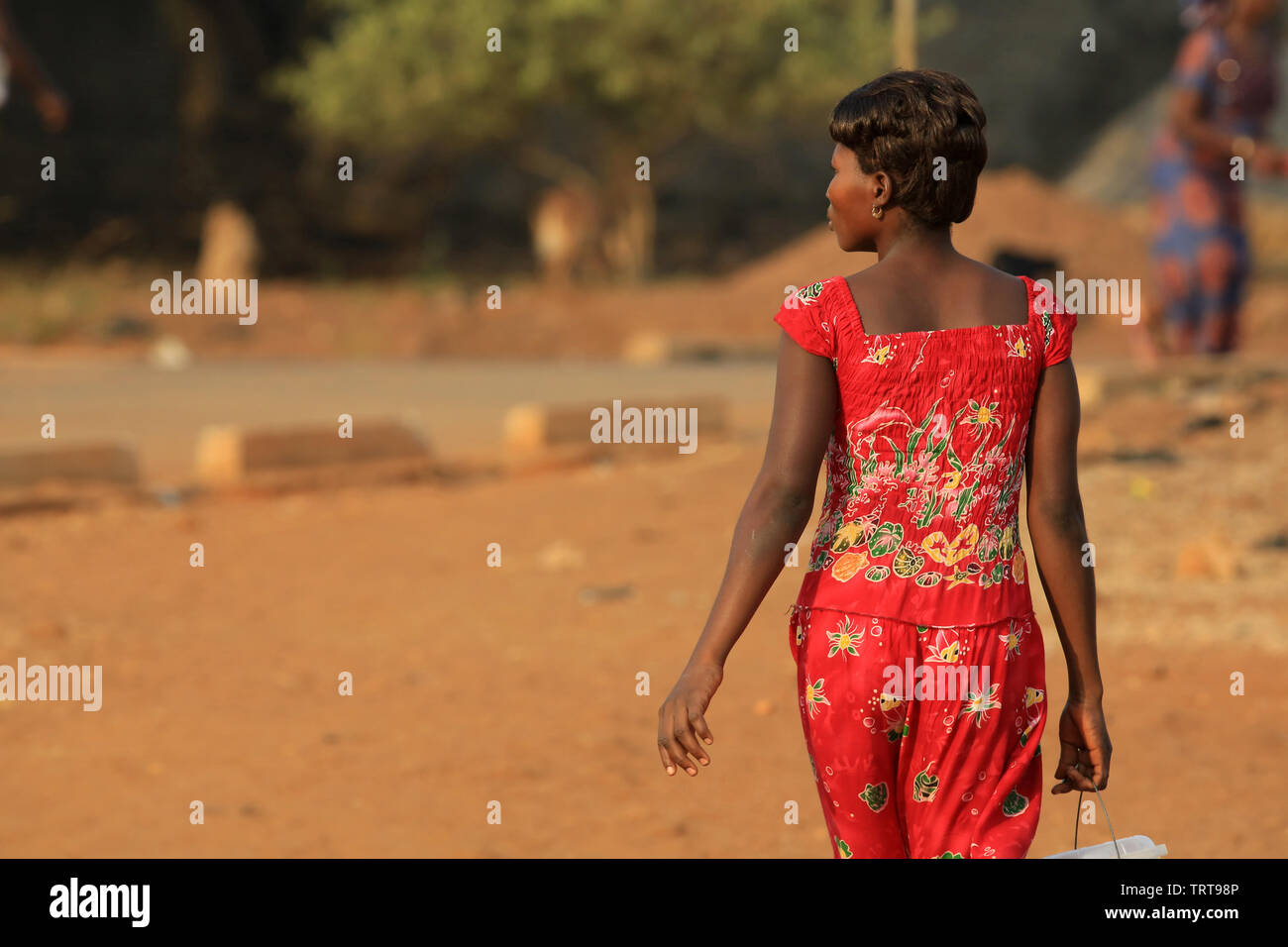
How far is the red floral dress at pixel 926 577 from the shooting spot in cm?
223

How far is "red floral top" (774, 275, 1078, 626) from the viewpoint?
2227mm

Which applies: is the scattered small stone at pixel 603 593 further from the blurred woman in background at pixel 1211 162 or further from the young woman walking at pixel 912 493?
the blurred woman in background at pixel 1211 162

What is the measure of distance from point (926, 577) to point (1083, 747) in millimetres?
428

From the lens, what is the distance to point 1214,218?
970cm

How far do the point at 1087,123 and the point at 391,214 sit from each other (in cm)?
1480

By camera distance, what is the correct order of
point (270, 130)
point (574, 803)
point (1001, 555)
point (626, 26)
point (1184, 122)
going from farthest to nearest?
1. point (270, 130)
2. point (626, 26)
3. point (1184, 122)
4. point (574, 803)
5. point (1001, 555)

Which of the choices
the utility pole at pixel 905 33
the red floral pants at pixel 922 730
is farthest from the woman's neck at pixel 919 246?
the utility pole at pixel 905 33

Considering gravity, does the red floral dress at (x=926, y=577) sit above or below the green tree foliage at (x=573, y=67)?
below

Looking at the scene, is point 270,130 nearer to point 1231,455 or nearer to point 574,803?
point 1231,455

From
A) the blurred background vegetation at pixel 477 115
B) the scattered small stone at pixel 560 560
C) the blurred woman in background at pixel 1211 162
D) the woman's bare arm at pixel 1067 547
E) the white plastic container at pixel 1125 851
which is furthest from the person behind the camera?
the blurred background vegetation at pixel 477 115

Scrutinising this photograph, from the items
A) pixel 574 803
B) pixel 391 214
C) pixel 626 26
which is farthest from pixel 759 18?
pixel 574 803

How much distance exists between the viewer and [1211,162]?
9.49 metres

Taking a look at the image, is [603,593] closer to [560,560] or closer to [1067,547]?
[560,560]

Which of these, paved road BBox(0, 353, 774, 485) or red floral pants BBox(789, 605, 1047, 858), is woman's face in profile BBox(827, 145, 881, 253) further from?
paved road BBox(0, 353, 774, 485)
